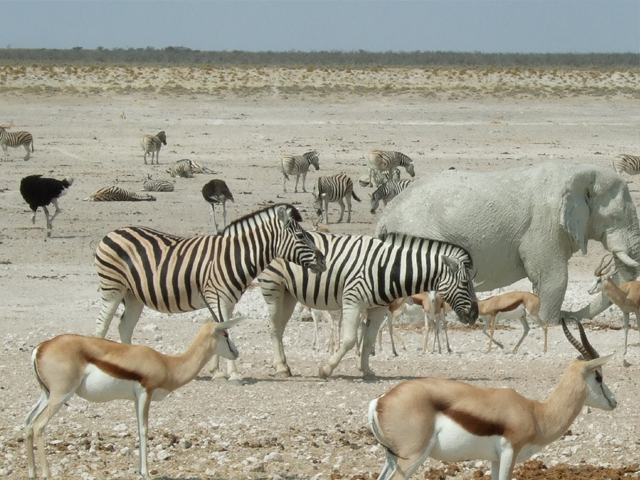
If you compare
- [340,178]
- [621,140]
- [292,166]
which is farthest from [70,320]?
[621,140]

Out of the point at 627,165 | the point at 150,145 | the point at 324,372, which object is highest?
the point at 627,165

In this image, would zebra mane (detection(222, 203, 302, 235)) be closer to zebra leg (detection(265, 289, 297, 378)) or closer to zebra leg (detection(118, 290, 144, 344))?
zebra leg (detection(265, 289, 297, 378))

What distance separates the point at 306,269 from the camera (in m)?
10.3

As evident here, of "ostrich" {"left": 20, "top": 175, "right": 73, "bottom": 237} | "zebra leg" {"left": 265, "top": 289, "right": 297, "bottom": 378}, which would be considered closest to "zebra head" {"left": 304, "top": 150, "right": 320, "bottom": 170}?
"ostrich" {"left": 20, "top": 175, "right": 73, "bottom": 237}

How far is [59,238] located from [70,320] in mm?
6687

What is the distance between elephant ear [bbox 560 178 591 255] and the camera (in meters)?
13.2

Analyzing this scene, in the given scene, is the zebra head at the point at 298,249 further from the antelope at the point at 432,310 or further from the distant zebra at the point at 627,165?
the distant zebra at the point at 627,165

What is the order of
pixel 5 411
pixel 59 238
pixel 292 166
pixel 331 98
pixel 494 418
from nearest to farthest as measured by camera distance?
pixel 494 418
pixel 5 411
pixel 59 238
pixel 292 166
pixel 331 98

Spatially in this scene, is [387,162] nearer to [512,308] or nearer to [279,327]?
[512,308]

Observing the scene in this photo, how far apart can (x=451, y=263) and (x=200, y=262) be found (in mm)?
2299

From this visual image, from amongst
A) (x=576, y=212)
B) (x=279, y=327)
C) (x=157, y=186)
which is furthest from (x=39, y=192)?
(x=279, y=327)

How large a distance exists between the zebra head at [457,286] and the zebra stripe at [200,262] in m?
1.16

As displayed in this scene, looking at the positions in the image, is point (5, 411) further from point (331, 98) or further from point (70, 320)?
point (331, 98)

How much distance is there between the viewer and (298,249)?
9852 millimetres
